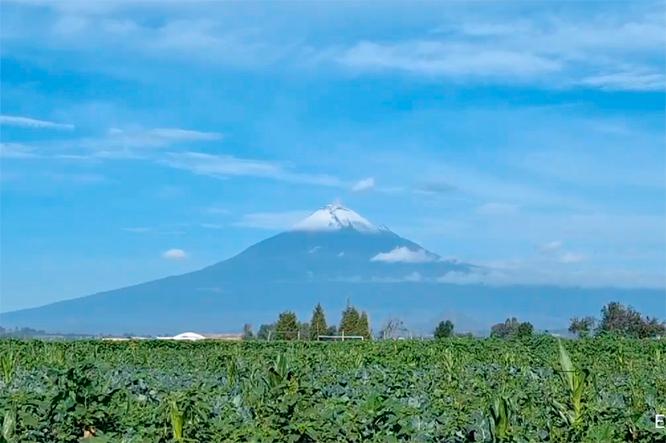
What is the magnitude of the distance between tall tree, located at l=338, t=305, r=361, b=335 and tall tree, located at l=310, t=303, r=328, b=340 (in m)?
1.00

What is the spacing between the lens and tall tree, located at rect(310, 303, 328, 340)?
178 ft

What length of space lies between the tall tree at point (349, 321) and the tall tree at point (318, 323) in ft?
3.29

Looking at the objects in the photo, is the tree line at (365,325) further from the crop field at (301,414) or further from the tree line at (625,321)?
the crop field at (301,414)

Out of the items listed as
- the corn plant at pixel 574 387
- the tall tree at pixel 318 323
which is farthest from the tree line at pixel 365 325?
the corn plant at pixel 574 387

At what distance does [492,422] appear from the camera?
6.73 meters

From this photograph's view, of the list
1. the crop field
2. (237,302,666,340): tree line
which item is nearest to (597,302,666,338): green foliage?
(237,302,666,340): tree line

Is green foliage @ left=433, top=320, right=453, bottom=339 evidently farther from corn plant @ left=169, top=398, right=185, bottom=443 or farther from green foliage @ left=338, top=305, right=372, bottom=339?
corn plant @ left=169, top=398, right=185, bottom=443

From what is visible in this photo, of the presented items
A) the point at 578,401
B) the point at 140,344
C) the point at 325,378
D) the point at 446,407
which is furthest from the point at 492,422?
the point at 140,344

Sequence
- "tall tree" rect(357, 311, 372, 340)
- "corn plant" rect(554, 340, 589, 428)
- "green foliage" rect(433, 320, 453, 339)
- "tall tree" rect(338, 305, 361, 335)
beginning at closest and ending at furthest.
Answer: "corn plant" rect(554, 340, 589, 428) < "green foliage" rect(433, 320, 453, 339) < "tall tree" rect(357, 311, 372, 340) < "tall tree" rect(338, 305, 361, 335)

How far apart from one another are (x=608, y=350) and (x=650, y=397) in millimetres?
18467

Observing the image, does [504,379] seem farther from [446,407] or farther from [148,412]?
[148,412]

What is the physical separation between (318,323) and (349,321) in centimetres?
181

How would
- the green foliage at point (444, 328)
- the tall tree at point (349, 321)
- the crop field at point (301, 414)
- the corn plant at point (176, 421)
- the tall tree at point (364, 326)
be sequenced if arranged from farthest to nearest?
the tall tree at point (349, 321), the tall tree at point (364, 326), the green foliage at point (444, 328), the crop field at point (301, 414), the corn plant at point (176, 421)

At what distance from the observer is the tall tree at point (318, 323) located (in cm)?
5422
